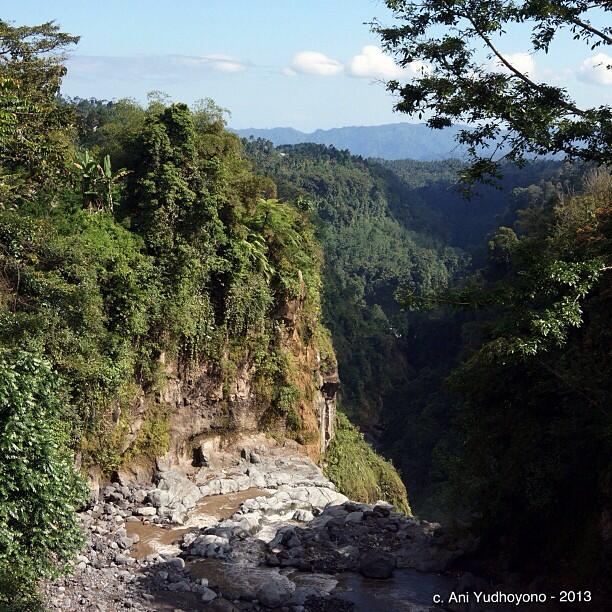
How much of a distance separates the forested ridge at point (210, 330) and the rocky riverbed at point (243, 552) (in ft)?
3.63

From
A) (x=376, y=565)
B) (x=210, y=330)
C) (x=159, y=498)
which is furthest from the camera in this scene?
(x=210, y=330)

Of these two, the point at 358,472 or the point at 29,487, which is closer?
the point at 29,487

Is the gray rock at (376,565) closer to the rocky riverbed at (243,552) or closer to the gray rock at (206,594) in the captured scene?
the rocky riverbed at (243,552)

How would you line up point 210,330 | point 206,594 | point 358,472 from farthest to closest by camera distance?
point 358,472
point 210,330
point 206,594

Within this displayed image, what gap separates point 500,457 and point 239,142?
1364 cm

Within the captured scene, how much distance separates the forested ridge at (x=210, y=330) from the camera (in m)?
9.98

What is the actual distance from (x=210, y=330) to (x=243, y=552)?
768 cm

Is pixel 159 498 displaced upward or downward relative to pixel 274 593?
upward

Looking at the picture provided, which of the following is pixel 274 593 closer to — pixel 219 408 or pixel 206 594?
pixel 206 594

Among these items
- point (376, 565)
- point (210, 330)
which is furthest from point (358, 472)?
point (376, 565)

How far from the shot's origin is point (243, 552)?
1487 centimetres

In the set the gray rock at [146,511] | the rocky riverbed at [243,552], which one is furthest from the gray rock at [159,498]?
the gray rock at [146,511]

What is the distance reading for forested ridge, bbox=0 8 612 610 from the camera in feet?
32.7

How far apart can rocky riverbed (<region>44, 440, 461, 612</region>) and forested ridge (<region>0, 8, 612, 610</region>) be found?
1.11m
